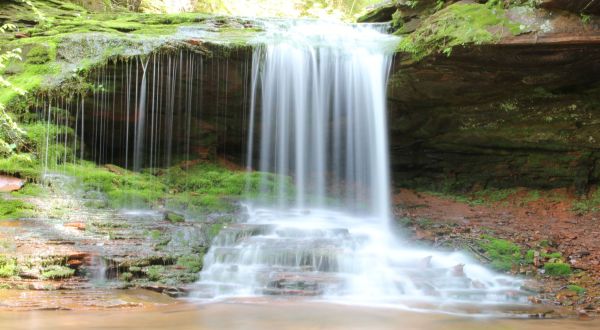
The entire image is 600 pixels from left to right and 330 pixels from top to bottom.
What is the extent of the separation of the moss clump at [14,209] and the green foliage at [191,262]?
258cm

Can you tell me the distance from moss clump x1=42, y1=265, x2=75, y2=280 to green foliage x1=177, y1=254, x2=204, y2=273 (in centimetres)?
145

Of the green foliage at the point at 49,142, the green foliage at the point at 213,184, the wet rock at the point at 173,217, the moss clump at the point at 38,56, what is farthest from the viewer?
the green foliage at the point at 213,184

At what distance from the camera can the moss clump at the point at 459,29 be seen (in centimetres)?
841

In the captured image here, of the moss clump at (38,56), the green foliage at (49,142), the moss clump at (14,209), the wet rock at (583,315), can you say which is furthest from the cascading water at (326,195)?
the moss clump at (38,56)

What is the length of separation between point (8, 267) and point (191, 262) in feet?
7.65

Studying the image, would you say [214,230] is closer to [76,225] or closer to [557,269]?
[76,225]

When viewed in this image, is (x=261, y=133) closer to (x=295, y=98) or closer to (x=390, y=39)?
(x=295, y=98)

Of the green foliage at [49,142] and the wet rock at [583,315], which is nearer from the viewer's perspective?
the wet rock at [583,315]

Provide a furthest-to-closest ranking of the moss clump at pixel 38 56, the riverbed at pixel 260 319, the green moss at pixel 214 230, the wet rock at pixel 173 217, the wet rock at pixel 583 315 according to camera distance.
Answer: the moss clump at pixel 38 56 → the wet rock at pixel 173 217 → the green moss at pixel 214 230 → the wet rock at pixel 583 315 → the riverbed at pixel 260 319

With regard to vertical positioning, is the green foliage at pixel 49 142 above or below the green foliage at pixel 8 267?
above

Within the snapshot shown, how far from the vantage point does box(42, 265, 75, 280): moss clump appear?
604cm

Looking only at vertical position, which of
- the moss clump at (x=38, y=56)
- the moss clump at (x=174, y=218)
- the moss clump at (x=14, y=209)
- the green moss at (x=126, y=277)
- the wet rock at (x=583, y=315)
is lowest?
the wet rock at (x=583, y=315)

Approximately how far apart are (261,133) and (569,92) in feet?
23.7

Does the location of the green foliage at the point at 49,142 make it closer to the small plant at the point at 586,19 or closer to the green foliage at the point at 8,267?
the green foliage at the point at 8,267
